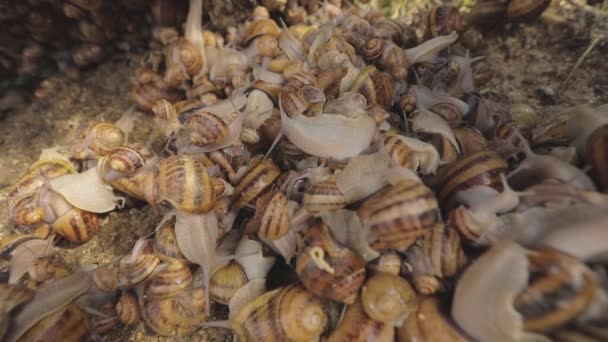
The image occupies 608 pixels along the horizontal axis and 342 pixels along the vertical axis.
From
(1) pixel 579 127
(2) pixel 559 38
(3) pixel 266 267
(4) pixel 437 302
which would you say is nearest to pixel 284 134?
(3) pixel 266 267

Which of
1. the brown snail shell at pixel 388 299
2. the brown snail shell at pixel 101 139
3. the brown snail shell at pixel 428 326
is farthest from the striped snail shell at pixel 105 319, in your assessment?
the brown snail shell at pixel 428 326

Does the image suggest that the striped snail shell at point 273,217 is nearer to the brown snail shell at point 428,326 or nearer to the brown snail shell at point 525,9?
the brown snail shell at point 428,326

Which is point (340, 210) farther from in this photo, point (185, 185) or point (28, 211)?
point (28, 211)

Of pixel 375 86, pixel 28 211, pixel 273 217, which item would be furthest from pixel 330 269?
pixel 28 211

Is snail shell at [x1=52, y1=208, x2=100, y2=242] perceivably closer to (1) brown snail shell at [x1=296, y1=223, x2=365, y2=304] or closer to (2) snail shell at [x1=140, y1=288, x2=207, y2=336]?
(2) snail shell at [x1=140, y1=288, x2=207, y2=336]

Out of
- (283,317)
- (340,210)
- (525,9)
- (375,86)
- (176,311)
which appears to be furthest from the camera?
(525,9)

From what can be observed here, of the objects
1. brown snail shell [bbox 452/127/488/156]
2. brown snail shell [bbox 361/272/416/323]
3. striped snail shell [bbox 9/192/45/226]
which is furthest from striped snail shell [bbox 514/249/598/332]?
striped snail shell [bbox 9/192/45/226]

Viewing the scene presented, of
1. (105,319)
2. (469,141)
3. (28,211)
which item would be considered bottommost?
(105,319)
